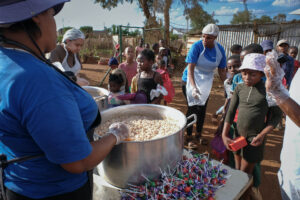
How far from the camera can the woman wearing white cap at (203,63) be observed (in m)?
3.01

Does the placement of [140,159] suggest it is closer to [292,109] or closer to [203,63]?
[292,109]

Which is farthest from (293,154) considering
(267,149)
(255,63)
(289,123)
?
(267,149)

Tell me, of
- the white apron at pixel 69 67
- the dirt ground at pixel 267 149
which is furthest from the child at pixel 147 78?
the dirt ground at pixel 267 149

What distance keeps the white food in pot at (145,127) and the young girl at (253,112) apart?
32.7 inches

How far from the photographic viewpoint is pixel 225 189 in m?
1.41

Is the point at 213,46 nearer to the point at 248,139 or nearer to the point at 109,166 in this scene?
the point at 248,139

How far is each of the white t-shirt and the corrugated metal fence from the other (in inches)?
281

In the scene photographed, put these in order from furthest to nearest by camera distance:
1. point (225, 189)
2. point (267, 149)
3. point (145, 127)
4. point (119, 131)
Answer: point (267, 149)
point (145, 127)
point (225, 189)
point (119, 131)

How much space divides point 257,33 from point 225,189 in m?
7.70

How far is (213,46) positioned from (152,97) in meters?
1.30

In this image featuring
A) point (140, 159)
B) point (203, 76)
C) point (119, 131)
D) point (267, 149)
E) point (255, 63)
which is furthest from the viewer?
point (267, 149)

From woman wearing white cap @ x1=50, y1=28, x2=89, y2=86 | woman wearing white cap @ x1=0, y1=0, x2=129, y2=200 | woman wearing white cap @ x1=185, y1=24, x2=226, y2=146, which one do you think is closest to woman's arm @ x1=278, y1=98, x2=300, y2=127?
woman wearing white cap @ x1=0, y1=0, x2=129, y2=200

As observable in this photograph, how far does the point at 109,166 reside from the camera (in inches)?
50.1

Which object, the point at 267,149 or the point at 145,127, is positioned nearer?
the point at 145,127
